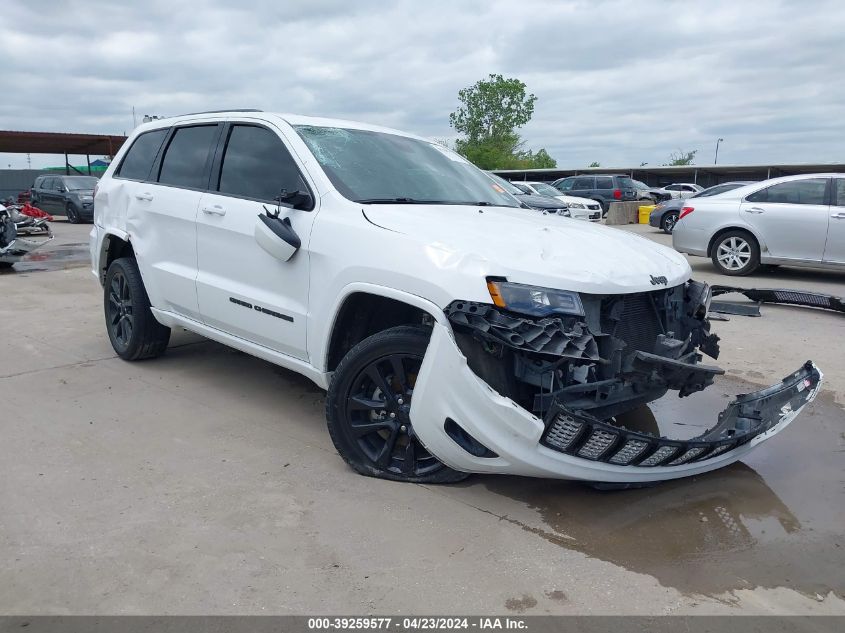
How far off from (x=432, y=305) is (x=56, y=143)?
33.2 metres

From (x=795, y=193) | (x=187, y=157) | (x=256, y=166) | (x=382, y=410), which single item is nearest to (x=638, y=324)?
(x=382, y=410)

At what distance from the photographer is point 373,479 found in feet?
12.1

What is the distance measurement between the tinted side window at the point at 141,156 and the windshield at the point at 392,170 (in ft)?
5.62

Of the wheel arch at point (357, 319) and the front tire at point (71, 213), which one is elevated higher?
the wheel arch at point (357, 319)

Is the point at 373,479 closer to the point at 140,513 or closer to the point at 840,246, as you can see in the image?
the point at 140,513

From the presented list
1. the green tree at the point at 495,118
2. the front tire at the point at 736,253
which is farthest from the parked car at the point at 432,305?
the green tree at the point at 495,118

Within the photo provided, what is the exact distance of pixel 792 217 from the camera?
1022 centimetres

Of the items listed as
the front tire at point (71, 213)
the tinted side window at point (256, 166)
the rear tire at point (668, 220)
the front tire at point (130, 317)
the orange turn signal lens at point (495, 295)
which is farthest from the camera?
the front tire at point (71, 213)

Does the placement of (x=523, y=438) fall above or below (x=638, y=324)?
below

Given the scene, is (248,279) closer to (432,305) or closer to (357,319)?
(357,319)

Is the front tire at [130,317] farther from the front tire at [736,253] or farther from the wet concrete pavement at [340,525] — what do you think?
the front tire at [736,253]

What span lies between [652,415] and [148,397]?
3375mm

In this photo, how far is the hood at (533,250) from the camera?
10.4 ft

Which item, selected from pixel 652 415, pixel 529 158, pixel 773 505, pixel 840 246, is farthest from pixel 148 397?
pixel 529 158
